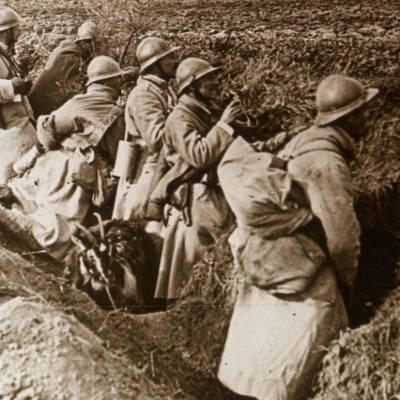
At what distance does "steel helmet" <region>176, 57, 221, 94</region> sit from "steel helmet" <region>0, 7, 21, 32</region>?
1.73 m

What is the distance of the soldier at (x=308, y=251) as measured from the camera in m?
5.55

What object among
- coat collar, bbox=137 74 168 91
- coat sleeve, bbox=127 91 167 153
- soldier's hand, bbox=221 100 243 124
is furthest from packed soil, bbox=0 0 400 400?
coat sleeve, bbox=127 91 167 153

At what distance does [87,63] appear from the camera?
681 cm

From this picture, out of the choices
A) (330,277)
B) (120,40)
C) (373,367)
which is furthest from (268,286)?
(120,40)

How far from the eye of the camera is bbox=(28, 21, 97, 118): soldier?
685 cm

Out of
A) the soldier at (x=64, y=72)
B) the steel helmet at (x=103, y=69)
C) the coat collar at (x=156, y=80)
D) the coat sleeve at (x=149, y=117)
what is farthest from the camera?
the soldier at (x=64, y=72)

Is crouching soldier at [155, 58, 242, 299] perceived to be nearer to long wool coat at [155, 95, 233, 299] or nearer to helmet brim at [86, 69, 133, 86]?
long wool coat at [155, 95, 233, 299]

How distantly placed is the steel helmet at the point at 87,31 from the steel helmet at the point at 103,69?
288mm

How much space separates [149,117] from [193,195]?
62cm

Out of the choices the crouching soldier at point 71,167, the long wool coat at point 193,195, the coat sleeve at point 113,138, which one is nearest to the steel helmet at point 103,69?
the crouching soldier at point 71,167

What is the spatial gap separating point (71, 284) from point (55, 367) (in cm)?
55

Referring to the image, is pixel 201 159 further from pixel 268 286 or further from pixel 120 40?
pixel 120 40

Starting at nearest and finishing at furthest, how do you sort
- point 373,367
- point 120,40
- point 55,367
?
1. point 373,367
2. point 55,367
3. point 120,40

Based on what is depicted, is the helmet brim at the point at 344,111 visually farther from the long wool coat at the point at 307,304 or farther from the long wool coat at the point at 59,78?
the long wool coat at the point at 59,78
